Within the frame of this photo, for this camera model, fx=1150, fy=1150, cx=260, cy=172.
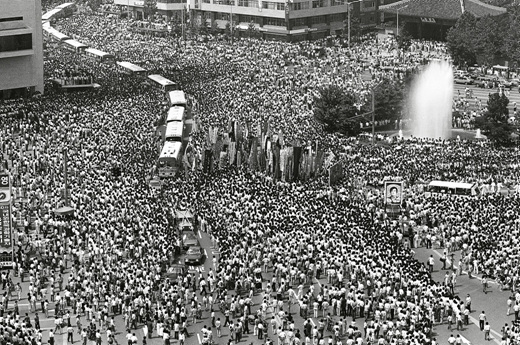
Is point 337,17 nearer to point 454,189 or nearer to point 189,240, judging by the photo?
point 454,189

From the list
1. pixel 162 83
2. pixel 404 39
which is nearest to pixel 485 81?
pixel 404 39

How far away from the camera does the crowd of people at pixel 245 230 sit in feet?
190

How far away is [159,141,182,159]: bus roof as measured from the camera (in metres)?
88.7

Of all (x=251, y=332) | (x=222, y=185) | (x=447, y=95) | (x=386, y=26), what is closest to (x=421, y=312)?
(x=251, y=332)

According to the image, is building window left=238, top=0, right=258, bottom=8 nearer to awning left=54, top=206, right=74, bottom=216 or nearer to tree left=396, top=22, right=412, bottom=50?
tree left=396, top=22, right=412, bottom=50

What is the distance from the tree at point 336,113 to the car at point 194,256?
38.6 meters

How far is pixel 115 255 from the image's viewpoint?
66.6 metres

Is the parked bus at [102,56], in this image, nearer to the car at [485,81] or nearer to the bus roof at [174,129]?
the car at [485,81]

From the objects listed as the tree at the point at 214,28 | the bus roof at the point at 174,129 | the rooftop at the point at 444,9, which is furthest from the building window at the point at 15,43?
the rooftop at the point at 444,9

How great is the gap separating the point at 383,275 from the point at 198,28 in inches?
4802

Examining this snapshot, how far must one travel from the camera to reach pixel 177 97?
386 ft

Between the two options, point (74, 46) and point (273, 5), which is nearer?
point (74, 46)

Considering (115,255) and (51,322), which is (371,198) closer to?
(115,255)

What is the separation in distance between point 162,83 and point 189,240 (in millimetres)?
60805
